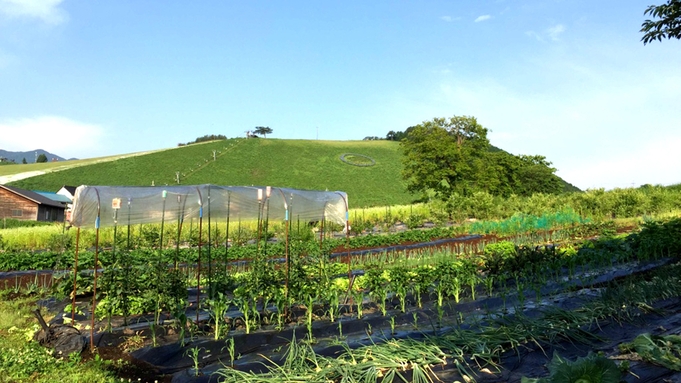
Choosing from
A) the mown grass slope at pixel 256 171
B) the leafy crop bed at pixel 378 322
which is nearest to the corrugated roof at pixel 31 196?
the mown grass slope at pixel 256 171

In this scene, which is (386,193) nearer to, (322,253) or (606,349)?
(322,253)

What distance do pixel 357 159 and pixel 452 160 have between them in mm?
26393

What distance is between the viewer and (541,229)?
17969 mm

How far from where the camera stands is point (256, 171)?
54688mm

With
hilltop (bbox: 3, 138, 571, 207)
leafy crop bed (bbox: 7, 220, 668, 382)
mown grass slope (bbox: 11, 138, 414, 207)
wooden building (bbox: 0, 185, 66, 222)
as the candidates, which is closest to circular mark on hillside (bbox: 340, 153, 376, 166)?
hilltop (bbox: 3, 138, 571, 207)

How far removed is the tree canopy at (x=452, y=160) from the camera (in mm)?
36959

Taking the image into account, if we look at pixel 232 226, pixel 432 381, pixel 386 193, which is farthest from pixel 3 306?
pixel 386 193

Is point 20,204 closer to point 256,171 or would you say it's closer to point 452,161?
point 256,171

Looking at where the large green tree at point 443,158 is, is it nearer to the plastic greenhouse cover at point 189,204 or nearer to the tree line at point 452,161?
the tree line at point 452,161

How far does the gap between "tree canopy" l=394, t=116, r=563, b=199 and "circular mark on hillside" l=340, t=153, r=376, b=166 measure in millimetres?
19348

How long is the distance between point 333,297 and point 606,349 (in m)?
3.39

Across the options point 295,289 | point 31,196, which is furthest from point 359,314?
point 31,196

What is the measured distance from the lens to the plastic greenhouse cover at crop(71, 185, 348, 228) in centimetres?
627

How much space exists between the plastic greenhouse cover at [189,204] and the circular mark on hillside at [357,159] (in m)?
51.6
